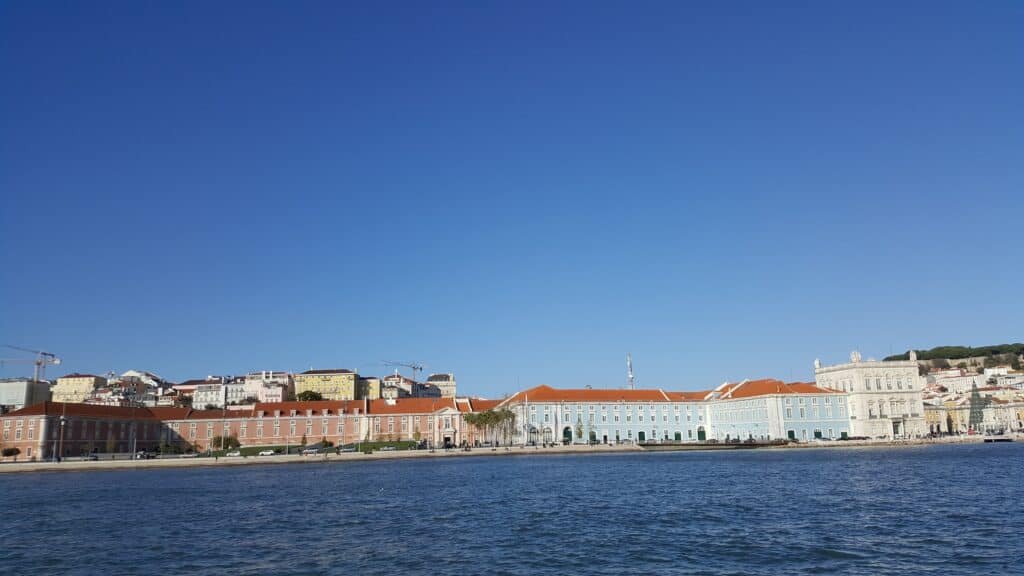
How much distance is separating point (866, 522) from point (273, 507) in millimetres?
25196

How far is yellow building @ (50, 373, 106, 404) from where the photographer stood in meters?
Answer: 163

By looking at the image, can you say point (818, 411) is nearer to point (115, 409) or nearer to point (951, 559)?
point (951, 559)

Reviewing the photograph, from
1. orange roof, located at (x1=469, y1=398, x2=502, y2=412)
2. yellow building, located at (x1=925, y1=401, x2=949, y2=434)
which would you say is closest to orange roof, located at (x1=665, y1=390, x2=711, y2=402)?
orange roof, located at (x1=469, y1=398, x2=502, y2=412)

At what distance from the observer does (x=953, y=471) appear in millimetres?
47719

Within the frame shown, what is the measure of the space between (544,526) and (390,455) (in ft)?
202

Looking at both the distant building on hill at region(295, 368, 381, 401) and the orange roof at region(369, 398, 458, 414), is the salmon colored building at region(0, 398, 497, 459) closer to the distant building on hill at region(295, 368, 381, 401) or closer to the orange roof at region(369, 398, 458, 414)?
the orange roof at region(369, 398, 458, 414)

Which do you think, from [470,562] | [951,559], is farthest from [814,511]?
[470,562]

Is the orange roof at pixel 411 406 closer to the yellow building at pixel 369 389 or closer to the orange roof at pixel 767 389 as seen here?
the orange roof at pixel 767 389

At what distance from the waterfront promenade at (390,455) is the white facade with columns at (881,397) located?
3.75 m

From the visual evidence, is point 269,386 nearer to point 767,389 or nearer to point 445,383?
point 445,383

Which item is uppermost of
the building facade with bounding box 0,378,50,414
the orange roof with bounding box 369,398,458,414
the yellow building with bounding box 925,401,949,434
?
the building facade with bounding box 0,378,50,414

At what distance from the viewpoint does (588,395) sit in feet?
355

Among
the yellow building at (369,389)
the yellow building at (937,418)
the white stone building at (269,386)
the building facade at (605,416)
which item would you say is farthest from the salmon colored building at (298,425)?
the yellow building at (937,418)

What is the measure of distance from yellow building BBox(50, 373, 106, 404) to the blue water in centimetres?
12967
